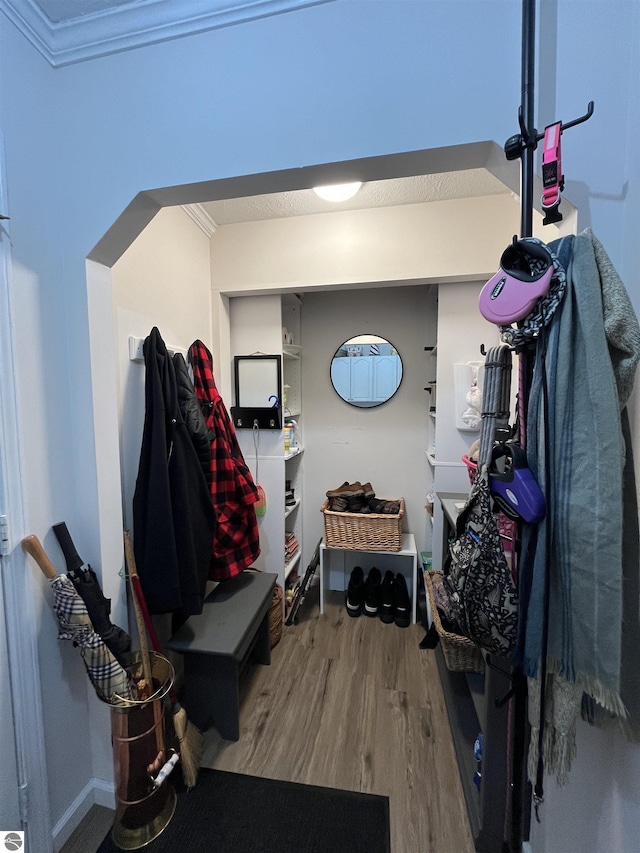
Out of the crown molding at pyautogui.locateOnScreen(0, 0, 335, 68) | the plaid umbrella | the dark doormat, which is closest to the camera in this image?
the crown molding at pyautogui.locateOnScreen(0, 0, 335, 68)

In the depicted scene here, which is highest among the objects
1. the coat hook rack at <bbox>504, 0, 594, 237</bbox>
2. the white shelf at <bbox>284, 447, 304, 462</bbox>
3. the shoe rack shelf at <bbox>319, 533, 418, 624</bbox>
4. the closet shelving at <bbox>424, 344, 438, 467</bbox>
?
the coat hook rack at <bbox>504, 0, 594, 237</bbox>

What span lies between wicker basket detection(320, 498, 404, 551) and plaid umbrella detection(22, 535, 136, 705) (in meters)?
1.37

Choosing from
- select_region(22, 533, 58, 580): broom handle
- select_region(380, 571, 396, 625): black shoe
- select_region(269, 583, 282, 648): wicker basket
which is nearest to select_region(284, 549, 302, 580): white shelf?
select_region(269, 583, 282, 648): wicker basket

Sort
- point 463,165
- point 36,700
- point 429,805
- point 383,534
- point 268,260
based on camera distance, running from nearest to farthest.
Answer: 1. point 463,165
2. point 36,700
3. point 429,805
4. point 268,260
5. point 383,534

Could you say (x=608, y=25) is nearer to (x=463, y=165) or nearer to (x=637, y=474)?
(x=463, y=165)

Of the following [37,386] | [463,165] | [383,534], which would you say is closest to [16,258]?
[37,386]

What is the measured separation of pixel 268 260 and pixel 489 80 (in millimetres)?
1404

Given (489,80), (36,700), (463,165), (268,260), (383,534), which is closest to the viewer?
(489,80)

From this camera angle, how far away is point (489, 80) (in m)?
0.78

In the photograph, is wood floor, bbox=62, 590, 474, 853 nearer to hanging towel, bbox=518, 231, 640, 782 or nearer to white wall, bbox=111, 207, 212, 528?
hanging towel, bbox=518, 231, 640, 782

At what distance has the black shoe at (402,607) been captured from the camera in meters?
2.23

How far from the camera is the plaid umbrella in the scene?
100cm

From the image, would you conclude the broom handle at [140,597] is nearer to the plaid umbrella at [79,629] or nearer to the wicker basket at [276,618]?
the plaid umbrella at [79,629]

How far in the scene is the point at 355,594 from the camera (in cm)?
237
